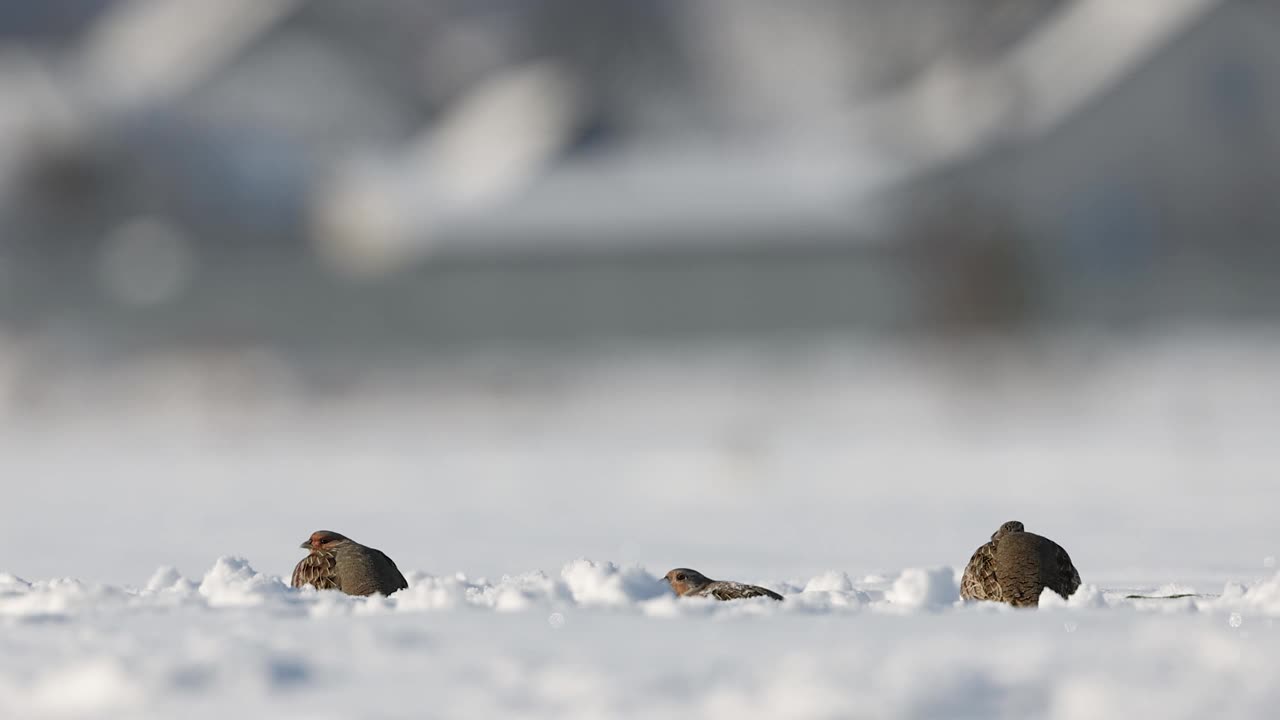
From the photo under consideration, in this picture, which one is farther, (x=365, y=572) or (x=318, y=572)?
(x=318, y=572)

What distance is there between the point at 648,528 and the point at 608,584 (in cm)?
642

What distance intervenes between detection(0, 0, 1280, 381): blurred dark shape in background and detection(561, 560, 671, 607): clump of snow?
21808 mm

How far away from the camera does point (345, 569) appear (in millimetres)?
6320

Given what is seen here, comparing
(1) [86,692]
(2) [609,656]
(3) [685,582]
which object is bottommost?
(1) [86,692]

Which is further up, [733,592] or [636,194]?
[636,194]

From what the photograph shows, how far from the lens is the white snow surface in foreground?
441 centimetres

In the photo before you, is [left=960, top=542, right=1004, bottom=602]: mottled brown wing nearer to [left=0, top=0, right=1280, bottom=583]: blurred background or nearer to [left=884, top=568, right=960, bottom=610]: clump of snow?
[left=884, top=568, right=960, bottom=610]: clump of snow

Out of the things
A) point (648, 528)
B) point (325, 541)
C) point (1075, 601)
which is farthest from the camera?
point (648, 528)

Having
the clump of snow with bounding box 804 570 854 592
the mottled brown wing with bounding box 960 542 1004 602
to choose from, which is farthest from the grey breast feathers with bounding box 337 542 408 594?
the mottled brown wing with bounding box 960 542 1004 602

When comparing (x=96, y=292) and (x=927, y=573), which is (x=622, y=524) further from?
(x=96, y=292)

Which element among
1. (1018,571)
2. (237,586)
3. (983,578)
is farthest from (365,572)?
(1018,571)

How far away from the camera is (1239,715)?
14.8 feet

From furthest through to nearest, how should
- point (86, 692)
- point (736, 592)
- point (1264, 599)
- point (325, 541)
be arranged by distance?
point (325, 541) < point (736, 592) < point (1264, 599) < point (86, 692)

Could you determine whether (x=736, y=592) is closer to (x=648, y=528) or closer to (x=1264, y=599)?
(x=1264, y=599)
